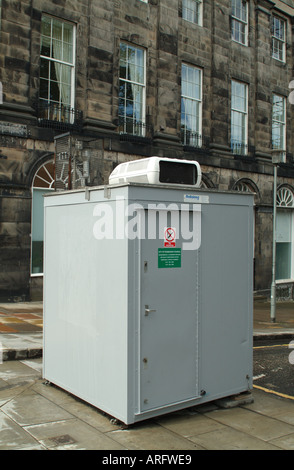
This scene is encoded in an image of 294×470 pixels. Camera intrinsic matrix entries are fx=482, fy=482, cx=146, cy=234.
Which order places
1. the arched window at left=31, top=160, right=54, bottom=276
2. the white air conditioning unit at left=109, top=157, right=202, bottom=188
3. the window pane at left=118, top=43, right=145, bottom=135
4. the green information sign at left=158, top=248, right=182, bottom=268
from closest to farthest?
1. the green information sign at left=158, top=248, right=182, bottom=268
2. the white air conditioning unit at left=109, top=157, right=202, bottom=188
3. the arched window at left=31, top=160, right=54, bottom=276
4. the window pane at left=118, top=43, right=145, bottom=135

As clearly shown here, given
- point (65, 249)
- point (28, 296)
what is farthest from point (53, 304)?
point (28, 296)

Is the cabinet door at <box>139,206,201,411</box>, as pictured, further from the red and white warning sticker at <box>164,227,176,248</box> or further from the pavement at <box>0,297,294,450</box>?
the pavement at <box>0,297,294,450</box>

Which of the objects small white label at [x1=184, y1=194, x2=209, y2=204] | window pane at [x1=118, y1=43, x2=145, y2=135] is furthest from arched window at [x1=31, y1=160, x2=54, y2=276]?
small white label at [x1=184, y1=194, x2=209, y2=204]

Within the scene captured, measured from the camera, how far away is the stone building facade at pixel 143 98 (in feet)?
49.7

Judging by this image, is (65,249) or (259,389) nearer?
(65,249)

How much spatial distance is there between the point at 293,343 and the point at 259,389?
5237mm

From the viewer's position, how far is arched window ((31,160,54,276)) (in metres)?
15.8

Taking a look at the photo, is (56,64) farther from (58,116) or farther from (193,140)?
(193,140)

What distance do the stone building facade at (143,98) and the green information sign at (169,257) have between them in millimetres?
2783

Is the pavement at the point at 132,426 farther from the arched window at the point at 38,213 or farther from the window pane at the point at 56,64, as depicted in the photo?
the window pane at the point at 56,64

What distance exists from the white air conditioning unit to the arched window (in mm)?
9873

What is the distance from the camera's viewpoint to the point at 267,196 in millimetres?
24703

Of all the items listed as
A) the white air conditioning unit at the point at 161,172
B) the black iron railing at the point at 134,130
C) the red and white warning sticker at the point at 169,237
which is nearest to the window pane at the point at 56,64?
the black iron railing at the point at 134,130
